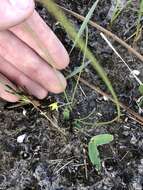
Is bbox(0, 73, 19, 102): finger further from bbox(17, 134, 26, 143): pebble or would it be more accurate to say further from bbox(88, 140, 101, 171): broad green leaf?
bbox(88, 140, 101, 171): broad green leaf

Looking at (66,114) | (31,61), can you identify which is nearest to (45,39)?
(31,61)

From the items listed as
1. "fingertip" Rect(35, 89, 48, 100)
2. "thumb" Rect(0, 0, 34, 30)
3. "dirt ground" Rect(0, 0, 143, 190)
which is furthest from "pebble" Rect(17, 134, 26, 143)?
"thumb" Rect(0, 0, 34, 30)

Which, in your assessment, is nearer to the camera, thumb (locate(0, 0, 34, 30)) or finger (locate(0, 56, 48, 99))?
thumb (locate(0, 0, 34, 30))

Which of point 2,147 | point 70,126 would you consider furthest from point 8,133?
point 70,126

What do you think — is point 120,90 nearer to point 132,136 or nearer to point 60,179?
point 132,136

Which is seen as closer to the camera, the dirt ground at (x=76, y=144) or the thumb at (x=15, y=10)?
the thumb at (x=15, y=10)

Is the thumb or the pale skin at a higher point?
the thumb

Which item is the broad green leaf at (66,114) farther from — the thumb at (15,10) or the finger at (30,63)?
the thumb at (15,10)

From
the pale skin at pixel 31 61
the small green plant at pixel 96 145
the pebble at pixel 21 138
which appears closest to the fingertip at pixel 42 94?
the pale skin at pixel 31 61
